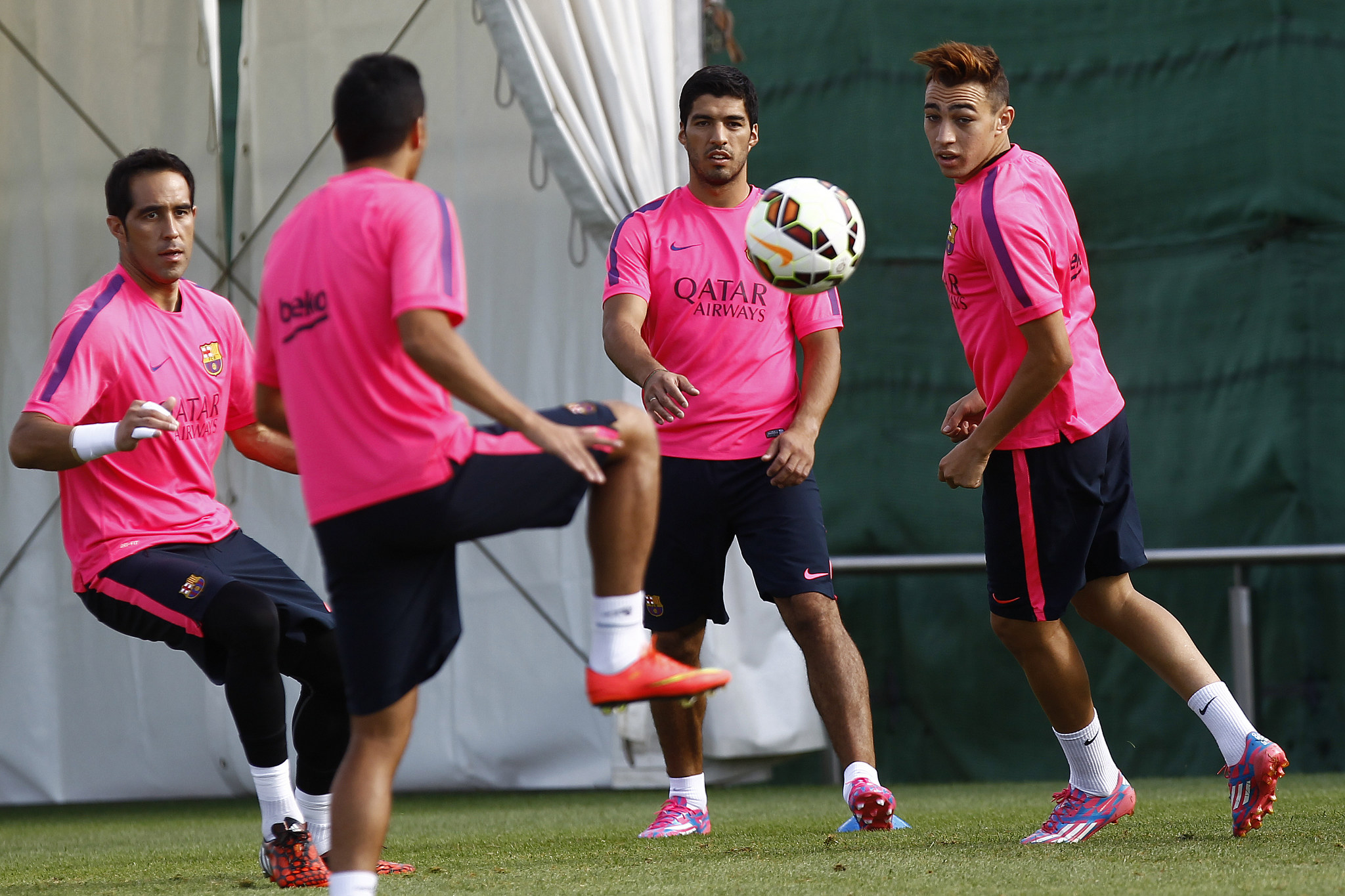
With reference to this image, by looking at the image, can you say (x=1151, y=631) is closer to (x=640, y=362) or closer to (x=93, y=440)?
(x=640, y=362)

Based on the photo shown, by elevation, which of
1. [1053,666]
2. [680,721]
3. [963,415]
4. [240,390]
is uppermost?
[240,390]

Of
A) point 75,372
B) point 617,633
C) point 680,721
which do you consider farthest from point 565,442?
point 680,721

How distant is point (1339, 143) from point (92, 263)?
510 centimetres

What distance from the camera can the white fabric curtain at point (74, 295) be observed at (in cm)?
590

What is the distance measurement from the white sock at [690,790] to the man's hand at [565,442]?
1673 millimetres

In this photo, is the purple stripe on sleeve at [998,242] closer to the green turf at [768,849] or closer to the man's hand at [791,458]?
the man's hand at [791,458]

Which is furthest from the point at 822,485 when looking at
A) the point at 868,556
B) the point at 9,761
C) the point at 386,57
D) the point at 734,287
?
the point at 386,57

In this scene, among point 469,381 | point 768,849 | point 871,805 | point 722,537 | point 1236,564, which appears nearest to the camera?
point 469,381

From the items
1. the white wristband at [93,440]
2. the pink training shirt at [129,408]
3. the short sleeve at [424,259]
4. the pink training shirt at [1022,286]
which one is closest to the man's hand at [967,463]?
the pink training shirt at [1022,286]

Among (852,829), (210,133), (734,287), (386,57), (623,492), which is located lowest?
(852,829)

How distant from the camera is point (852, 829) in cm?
368

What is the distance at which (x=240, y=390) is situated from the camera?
3586 mm

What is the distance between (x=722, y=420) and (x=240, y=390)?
121 cm

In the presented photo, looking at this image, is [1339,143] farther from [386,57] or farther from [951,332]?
[386,57]
